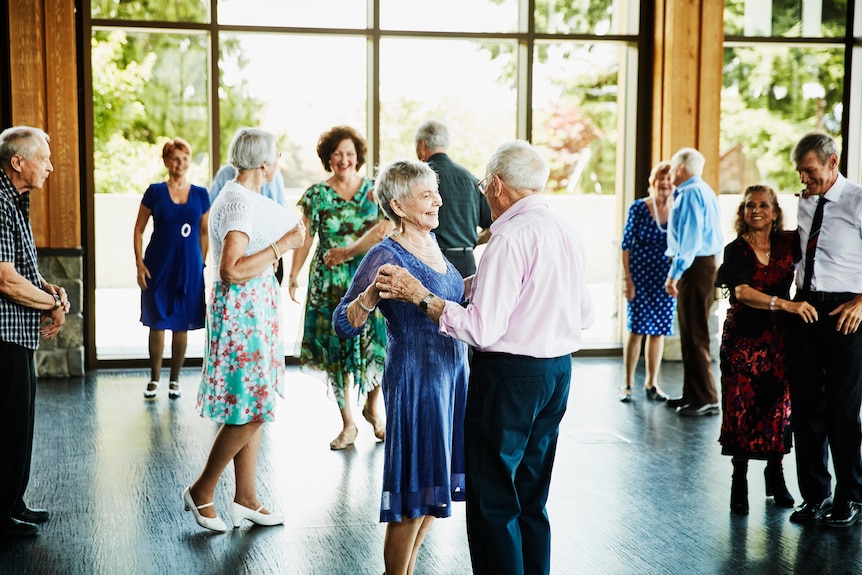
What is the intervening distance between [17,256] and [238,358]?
93 centimetres

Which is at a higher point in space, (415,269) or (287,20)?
(287,20)

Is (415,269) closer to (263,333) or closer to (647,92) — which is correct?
(263,333)

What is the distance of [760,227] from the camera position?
450cm

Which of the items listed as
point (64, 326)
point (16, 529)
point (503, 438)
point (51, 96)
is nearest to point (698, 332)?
point (503, 438)

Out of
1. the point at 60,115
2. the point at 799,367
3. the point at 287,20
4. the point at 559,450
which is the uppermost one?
the point at 287,20

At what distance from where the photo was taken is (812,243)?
4.37m

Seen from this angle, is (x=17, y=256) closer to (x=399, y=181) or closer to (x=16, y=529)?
(x=16, y=529)

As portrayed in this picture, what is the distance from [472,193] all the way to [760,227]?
1.95 metres

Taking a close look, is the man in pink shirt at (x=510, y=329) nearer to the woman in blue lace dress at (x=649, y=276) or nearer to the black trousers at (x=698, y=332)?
the black trousers at (x=698, y=332)

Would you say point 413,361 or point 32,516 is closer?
point 413,361

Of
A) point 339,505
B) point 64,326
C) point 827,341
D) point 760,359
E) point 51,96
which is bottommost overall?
point 339,505

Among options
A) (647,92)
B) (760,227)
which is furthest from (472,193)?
(647,92)

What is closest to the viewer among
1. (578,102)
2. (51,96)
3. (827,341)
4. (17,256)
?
(17,256)

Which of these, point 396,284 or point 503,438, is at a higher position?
point 396,284
